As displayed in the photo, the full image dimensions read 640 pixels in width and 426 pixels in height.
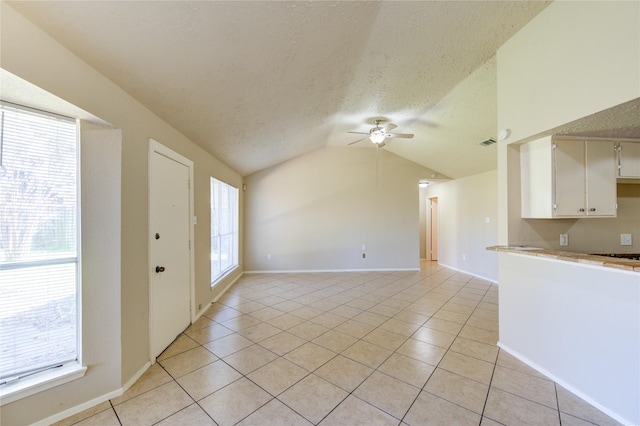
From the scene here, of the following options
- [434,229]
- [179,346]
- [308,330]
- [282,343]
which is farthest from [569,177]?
[434,229]

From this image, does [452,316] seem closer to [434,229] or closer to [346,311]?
[346,311]

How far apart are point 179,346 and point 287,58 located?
2.97 meters

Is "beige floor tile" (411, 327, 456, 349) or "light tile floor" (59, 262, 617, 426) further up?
"light tile floor" (59, 262, 617, 426)

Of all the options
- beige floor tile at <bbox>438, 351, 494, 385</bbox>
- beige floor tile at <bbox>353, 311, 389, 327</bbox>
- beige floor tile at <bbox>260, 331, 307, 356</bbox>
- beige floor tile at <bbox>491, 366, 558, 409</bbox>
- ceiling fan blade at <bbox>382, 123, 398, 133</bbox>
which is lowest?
beige floor tile at <bbox>353, 311, 389, 327</bbox>

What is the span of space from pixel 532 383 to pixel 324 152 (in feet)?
17.0

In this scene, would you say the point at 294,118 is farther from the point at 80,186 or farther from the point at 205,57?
the point at 80,186

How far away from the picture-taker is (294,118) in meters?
3.48

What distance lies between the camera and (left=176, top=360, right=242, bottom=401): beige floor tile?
190 centimetres

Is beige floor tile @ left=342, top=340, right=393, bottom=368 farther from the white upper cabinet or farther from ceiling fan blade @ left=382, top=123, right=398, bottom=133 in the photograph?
ceiling fan blade @ left=382, top=123, right=398, bottom=133

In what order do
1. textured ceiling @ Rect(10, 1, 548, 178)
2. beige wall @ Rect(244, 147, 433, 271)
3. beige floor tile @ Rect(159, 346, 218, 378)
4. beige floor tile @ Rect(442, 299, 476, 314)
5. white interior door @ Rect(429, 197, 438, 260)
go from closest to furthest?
textured ceiling @ Rect(10, 1, 548, 178)
beige floor tile @ Rect(159, 346, 218, 378)
beige floor tile @ Rect(442, 299, 476, 314)
beige wall @ Rect(244, 147, 433, 271)
white interior door @ Rect(429, 197, 438, 260)

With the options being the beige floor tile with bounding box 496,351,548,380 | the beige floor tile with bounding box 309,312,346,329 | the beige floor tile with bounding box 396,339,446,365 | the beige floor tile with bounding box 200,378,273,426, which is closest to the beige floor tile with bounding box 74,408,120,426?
the beige floor tile with bounding box 200,378,273,426

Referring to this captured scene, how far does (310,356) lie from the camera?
2383 millimetres

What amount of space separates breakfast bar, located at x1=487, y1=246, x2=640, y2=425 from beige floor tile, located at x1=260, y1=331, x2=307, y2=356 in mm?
2096

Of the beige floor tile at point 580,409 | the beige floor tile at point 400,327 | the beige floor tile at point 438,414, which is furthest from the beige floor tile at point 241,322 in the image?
the beige floor tile at point 580,409
